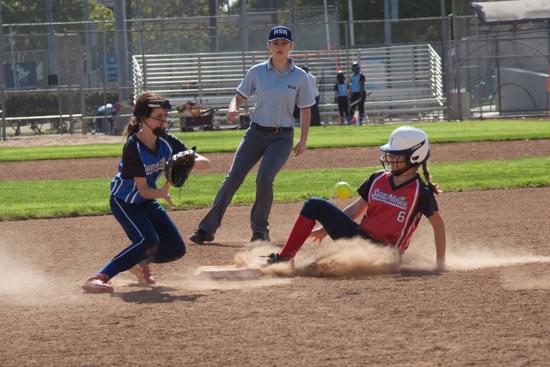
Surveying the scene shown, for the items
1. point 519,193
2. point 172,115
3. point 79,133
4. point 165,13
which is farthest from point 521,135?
point 165,13

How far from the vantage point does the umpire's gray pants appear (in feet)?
33.7

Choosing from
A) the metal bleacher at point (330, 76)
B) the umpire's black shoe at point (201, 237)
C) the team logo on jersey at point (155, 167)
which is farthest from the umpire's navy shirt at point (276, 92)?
the metal bleacher at point (330, 76)

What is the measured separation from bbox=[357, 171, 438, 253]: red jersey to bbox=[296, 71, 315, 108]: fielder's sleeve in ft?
8.29

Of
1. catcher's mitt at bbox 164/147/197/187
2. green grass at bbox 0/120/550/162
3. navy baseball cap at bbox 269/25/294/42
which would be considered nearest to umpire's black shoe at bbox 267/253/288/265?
catcher's mitt at bbox 164/147/197/187

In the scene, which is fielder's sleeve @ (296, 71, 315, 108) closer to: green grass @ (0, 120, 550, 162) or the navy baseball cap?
the navy baseball cap

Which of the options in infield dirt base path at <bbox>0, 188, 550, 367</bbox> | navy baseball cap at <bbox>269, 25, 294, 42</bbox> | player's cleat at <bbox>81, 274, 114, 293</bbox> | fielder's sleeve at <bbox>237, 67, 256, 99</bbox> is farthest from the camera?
fielder's sleeve at <bbox>237, 67, 256, 99</bbox>

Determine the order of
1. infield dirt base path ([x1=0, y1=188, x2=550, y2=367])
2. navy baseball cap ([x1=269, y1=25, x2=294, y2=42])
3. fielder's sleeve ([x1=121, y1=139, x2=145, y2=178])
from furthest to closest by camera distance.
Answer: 1. navy baseball cap ([x1=269, y1=25, x2=294, y2=42])
2. fielder's sleeve ([x1=121, y1=139, x2=145, y2=178])
3. infield dirt base path ([x1=0, y1=188, x2=550, y2=367])

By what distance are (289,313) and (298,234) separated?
5.53ft

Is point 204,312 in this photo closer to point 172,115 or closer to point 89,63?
point 172,115

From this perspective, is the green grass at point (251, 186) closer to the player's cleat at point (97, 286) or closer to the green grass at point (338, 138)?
the green grass at point (338, 138)

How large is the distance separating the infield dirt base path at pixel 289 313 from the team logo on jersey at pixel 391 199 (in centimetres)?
52

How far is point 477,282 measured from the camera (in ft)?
24.3

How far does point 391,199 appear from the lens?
7949 mm

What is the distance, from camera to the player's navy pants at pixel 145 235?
769cm
